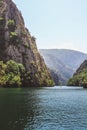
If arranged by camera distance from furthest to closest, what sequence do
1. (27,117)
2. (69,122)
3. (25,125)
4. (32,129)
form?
(27,117), (69,122), (25,125), (32,129)

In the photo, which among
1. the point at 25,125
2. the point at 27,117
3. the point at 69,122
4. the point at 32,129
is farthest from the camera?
the point at 27,117

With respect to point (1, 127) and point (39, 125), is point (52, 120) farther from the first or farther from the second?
point (1, 127)

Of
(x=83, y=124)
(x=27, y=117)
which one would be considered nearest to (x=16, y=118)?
(x=27, y=117)

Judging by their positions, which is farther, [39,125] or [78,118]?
[78,118]

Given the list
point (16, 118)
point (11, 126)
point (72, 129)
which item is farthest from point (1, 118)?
point (72, 129)

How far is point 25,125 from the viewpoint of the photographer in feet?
175

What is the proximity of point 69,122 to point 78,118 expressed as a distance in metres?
5.97

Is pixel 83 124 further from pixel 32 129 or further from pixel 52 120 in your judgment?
pixel 32 129

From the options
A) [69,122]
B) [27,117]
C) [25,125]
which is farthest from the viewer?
[27,117]

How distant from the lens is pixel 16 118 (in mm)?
60438

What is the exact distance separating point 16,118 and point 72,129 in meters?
15.8

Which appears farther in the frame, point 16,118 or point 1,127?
point 16,118

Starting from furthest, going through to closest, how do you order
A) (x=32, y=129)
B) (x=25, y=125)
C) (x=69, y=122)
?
(x=69, y=122), (x=25, y=125), (x=32, y=129)

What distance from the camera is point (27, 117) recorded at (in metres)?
62.5
